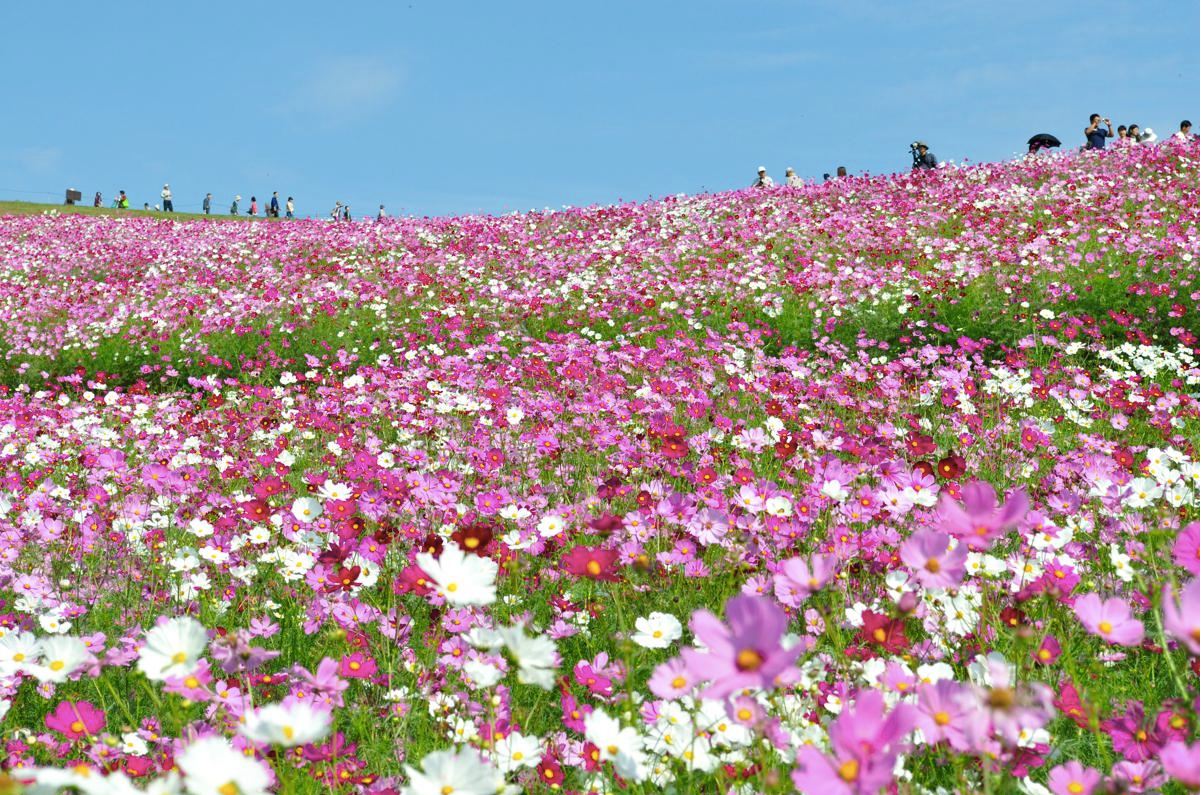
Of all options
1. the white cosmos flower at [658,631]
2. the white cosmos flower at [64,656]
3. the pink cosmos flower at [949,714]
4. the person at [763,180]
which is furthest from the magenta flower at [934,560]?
the person at [763,180]

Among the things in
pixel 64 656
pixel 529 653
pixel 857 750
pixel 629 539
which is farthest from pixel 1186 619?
pixel 629 539

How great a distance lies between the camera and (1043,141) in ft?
85.3

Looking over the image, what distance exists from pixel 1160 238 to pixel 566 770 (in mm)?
12244

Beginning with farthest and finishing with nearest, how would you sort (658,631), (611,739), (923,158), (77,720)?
1. (923,158)
2. (658,631)
3. (77,720)
4. (611,739)

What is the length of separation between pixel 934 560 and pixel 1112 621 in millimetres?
294

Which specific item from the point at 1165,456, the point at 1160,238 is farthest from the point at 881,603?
the point at 1160,238

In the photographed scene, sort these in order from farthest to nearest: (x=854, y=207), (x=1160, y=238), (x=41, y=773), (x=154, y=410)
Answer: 1. (x=854, y=207)
2. (x=1160, y=238)
3. (x=154, y=410)
4. (x=41, y=773)

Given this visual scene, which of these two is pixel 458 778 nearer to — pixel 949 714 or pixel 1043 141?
pixel 949 714

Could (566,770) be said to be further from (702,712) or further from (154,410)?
(154,410)

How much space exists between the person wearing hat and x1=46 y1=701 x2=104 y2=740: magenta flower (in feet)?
72.1

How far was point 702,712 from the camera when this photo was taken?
1.80m

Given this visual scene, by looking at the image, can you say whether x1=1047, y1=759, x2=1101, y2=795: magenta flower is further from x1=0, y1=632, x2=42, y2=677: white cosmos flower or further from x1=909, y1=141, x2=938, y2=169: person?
x1=909, y1=141, x2=938, y2=169: person

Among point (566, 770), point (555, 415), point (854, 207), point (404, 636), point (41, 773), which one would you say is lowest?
point (566, 770)

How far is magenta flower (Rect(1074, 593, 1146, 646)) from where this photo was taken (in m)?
1.29
